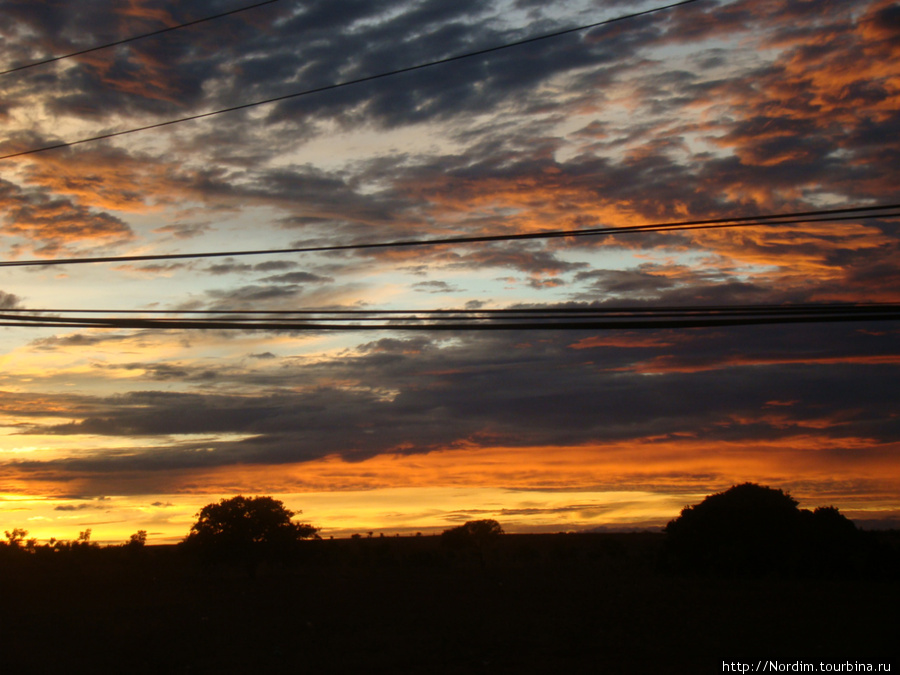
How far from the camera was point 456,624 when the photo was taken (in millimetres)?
33094

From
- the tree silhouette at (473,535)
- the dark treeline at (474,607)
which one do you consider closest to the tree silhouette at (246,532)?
the dark treeline at (474,607)

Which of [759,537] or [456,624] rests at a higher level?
[759,537]

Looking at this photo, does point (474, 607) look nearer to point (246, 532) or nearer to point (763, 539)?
point (763, 539)

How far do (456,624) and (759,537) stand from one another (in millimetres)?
21049

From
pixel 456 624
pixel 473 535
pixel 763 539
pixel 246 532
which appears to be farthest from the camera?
pixel 473 535

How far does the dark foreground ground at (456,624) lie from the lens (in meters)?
26.0

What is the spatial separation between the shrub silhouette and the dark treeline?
82 millimetres

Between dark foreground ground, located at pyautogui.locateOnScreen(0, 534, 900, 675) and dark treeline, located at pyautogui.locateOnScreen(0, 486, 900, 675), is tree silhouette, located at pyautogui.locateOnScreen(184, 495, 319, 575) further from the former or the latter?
dark foreground ground, located at pyautogui.locateOnScreen(0, 534, 900, 675)

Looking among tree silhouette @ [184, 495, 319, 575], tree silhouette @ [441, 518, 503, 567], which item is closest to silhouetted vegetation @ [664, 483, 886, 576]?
tree silhouette @ [184, 495, 319, 575]

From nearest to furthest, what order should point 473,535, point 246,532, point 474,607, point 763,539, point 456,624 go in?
point 456,624, point 474,607, point 763,539, point 246,532, point 473,535

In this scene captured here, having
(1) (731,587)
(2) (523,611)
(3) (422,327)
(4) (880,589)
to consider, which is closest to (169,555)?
(2) (523,611)

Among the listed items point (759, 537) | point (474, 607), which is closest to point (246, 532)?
point (474, 607)

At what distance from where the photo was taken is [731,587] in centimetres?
3888

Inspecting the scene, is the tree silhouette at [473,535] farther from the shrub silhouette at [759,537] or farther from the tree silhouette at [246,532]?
the shrub silhouette at [759,537]
